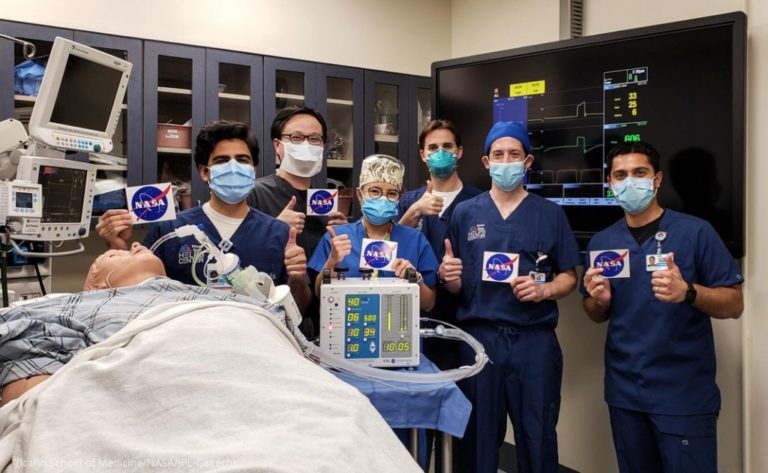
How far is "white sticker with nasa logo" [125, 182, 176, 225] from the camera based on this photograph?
5.84ft

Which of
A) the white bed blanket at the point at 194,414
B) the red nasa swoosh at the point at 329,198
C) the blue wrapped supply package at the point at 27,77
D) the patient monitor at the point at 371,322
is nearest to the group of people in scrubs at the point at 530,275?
the red nasa swoosh at the point at 329,198

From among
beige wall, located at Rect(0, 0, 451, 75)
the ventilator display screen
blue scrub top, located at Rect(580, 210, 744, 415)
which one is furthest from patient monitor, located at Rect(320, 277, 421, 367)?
beige wall, located at Rect(0, 0, 451, 75)

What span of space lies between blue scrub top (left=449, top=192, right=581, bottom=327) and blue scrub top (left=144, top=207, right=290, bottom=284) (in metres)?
0.71

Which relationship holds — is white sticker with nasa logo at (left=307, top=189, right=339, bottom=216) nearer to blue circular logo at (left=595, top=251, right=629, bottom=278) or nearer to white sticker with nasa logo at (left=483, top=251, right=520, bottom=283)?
white sticker with nasa logo at (left=483, top=251, right=520, bottom=283)

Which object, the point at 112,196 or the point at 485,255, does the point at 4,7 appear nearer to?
the point at 112,196

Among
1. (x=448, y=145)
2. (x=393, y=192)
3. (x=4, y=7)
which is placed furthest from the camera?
(x=4, y=7)

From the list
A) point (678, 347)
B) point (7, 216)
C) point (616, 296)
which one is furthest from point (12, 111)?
point (678, 347)

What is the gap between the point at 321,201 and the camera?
2.24m

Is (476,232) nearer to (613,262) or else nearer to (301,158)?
(613,262)

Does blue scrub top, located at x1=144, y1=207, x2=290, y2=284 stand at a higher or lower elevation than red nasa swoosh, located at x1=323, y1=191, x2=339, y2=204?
lower

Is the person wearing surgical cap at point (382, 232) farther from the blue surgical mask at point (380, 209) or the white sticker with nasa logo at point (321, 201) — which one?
the white sticker with nasa logo at point (321, 201)

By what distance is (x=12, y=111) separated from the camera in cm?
251

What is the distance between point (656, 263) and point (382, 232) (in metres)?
0.95

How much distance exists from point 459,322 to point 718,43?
1454 millimetres
